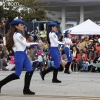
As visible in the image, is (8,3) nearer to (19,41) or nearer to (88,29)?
(88,29)

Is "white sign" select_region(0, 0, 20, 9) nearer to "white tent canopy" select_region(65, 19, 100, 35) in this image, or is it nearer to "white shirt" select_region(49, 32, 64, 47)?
"white tent canopy" select_region(65, 19, 100, 35)

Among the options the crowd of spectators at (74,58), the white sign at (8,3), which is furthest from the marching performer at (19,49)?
the white sign at (8,3)

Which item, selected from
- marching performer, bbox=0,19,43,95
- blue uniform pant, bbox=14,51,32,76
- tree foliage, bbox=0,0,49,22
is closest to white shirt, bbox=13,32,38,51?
marching performer, bbox=0,19,43,95

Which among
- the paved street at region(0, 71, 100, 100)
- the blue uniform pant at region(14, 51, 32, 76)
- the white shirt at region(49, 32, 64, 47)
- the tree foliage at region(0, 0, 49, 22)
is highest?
the tree foliage at region(0, 0, 49, 22)

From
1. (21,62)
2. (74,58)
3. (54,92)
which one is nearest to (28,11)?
(74,58)

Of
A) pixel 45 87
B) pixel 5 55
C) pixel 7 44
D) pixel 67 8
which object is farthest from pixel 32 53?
pixel 67 8

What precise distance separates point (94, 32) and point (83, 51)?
22.8ft

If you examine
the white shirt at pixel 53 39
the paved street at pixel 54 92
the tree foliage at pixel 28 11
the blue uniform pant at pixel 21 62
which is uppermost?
the tree foliage at pixel 28 11

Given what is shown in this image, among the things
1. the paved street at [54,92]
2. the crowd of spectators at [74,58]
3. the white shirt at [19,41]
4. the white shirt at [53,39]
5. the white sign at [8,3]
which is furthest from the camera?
the white sign at [8,3]

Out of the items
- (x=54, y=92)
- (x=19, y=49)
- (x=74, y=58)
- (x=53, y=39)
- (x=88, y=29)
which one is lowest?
(x=54, y=92)

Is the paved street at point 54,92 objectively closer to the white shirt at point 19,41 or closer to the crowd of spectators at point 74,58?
the white shirt at point 19,41

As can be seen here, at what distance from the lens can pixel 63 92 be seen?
10.6 meters

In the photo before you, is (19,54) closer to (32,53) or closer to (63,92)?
(63,92)

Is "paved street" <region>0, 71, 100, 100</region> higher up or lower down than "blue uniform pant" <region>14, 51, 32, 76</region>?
lower down
